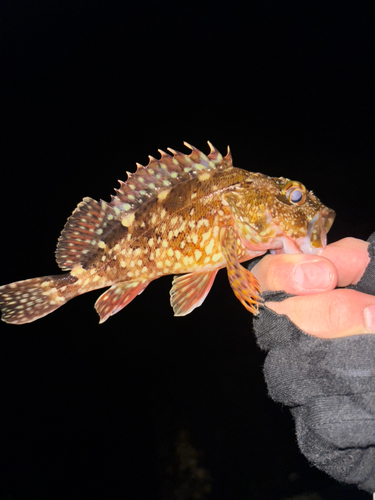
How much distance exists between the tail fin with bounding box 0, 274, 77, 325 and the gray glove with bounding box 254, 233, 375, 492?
129 cm

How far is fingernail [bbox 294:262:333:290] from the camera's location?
5.29 ft

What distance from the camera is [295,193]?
181cm

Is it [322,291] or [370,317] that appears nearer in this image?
[370,317]

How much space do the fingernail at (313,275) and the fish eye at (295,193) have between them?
412 mm

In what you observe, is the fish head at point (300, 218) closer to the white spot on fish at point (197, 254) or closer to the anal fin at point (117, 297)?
the white spot on fish at point (197, 254)

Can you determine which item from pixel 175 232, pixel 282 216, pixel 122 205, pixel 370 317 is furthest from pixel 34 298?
pixel 370 317

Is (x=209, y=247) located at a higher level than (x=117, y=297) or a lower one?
higher

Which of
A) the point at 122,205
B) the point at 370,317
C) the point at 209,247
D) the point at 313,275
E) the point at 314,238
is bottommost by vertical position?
the point at 370,317

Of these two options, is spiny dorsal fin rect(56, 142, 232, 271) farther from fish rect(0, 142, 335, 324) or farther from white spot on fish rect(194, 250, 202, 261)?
white spot on fish rect(194, 250, 202, 261)

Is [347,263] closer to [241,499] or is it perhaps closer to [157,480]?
[241,499]

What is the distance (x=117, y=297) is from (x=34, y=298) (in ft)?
1.85

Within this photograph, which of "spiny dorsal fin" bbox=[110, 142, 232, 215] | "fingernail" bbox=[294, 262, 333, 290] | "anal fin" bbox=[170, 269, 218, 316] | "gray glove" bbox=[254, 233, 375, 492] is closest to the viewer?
"gray glove" bbox=[254, 233, 375, 492]

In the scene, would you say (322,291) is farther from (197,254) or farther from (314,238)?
(197,254)

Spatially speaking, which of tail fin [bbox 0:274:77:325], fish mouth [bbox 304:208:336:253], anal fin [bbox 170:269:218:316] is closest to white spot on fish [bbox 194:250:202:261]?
anal fin [bbox 170:269:218:316]
